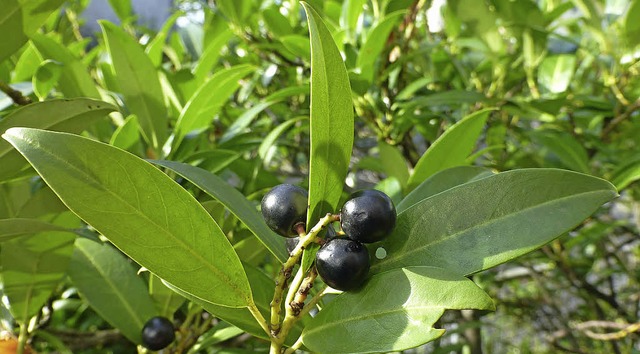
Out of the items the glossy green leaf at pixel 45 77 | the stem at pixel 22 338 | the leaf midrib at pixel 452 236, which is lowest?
the stem at pixel 22 338

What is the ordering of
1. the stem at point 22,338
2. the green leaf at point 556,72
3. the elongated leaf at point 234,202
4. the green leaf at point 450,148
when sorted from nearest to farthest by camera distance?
1. the elongated leaf at point 234,202
2. the green leaf at point 450,148
3. the stem at point 22,338
4. the green leaf at point 556,72

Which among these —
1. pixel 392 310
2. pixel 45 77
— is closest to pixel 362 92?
pixel 45 77

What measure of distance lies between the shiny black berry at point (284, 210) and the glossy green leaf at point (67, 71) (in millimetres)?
576

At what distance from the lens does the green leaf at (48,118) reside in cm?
67

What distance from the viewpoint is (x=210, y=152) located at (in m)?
0.90

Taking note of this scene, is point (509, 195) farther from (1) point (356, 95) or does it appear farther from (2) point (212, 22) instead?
(2) point (212, 22)

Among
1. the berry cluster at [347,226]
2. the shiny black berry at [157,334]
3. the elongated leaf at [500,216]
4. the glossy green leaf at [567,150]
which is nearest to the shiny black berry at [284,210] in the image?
the berry cluster at [347,226]

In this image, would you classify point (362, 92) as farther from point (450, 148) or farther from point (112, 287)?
point (112, 287)

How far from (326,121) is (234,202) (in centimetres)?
15

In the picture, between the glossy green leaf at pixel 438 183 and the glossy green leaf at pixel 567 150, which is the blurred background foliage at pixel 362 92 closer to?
the glossy green leaf at pixel 567 150

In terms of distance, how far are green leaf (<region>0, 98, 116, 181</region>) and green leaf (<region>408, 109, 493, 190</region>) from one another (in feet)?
1.39

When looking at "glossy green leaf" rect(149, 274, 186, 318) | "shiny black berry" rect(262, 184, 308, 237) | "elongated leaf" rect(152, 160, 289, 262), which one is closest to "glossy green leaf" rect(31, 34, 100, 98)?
"glossy green leaf" rect(149, 274, 186, 318)

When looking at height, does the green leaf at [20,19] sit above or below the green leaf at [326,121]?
above

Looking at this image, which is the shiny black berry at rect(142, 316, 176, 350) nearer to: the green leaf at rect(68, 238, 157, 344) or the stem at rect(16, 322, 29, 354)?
the green leaf at rect(68, 238, 157, 344)
